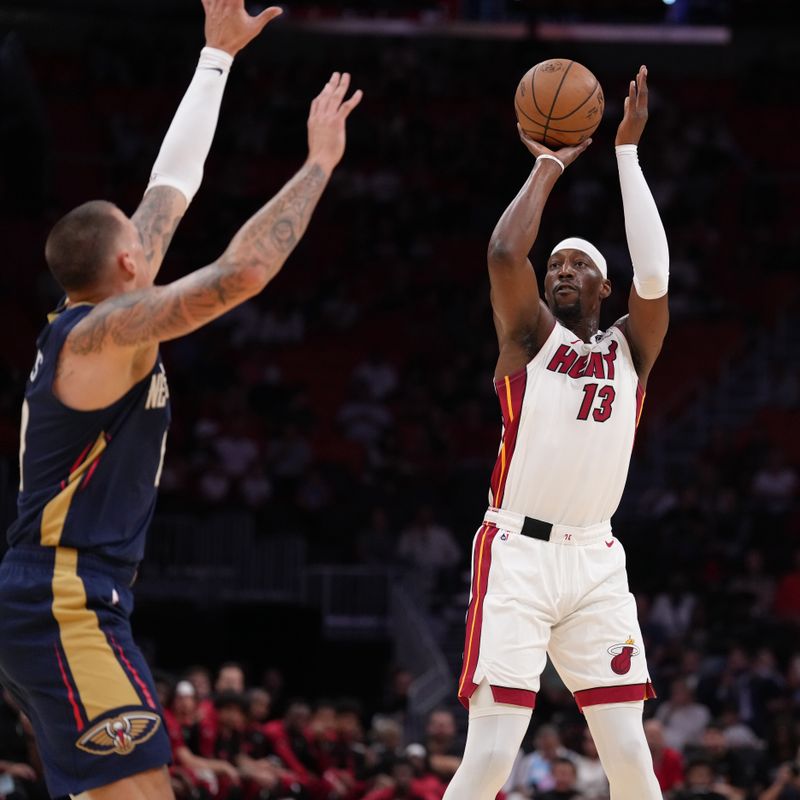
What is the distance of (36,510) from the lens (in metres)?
4.95

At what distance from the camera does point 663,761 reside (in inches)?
546

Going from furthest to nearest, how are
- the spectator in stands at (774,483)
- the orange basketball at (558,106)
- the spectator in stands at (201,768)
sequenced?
the spectator in stands at (774,483) → the spectator in stands at (201,768) → the orange basketball at (558,106)

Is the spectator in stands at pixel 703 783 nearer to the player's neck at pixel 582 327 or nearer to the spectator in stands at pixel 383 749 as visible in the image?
the spectator in stands at pixel 383 749

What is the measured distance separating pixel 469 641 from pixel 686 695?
9809 millimetres

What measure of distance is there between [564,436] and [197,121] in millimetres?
2216

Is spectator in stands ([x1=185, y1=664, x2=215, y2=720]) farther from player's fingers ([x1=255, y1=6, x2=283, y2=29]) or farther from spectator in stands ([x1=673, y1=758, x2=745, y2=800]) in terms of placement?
player's fingers ([x1=255, y1=6, x2=283, y2=29])

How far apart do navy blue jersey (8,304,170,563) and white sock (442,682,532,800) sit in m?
2.10

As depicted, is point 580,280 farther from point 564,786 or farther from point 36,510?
point 564,786

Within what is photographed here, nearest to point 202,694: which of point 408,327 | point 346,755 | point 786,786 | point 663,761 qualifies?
point 346,755

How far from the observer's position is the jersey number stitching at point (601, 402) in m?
6.89

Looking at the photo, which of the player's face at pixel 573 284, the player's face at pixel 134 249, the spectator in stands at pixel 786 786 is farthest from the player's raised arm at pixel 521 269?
the spectator in stands at pixel 786 786

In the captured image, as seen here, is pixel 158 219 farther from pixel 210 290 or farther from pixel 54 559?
pixel 54 559

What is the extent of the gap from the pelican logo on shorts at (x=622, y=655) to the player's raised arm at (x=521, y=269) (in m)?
1.39

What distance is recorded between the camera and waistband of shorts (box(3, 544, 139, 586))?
194 inches
